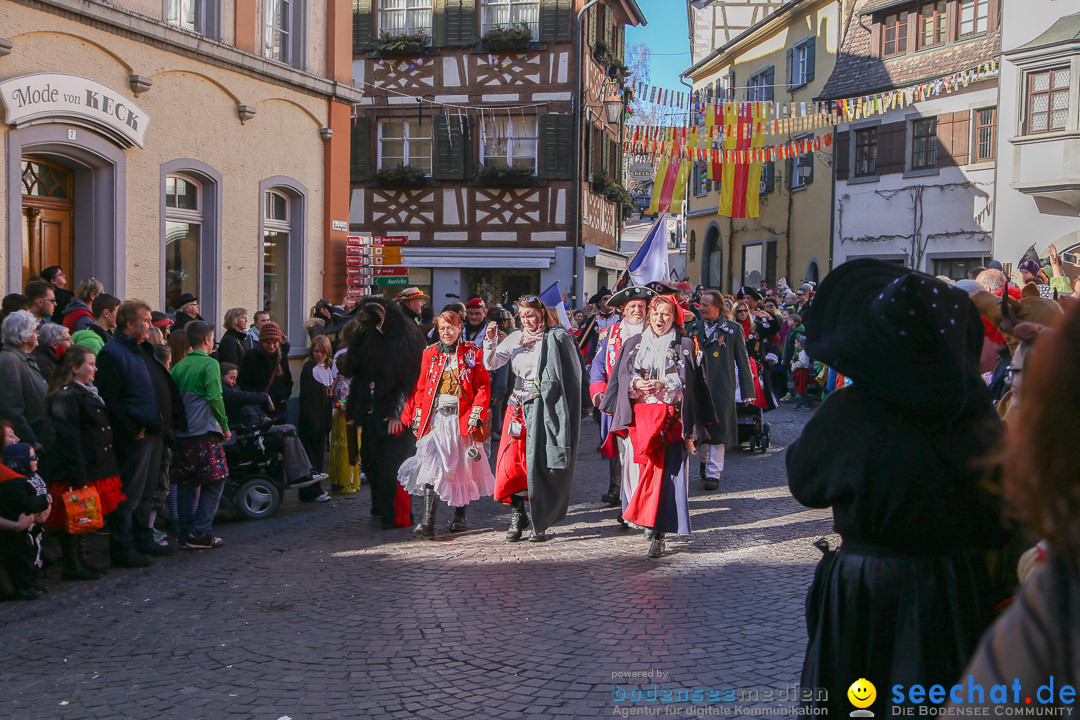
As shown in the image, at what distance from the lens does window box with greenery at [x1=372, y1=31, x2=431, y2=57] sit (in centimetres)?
2505

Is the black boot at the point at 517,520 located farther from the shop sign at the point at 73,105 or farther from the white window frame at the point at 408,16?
the white window frame at the point at 408,16

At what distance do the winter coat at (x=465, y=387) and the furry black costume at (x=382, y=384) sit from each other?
411mm

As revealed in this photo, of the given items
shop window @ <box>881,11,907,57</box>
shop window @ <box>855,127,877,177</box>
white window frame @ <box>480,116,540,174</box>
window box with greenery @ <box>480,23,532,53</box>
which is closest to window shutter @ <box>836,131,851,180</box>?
shop window @ <box>855,127,877,177</box>

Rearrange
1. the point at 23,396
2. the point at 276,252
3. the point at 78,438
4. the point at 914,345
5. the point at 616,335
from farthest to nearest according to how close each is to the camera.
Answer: the point at 276,252
the point at 616,335
the point at 23,396
the point at 78,438
the point at 914,345

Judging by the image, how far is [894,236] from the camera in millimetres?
28203

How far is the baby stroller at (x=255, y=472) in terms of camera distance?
8.56m

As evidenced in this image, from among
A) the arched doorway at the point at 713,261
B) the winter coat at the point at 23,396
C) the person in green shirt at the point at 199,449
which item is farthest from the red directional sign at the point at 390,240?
the arched doorway at the point at 713,261

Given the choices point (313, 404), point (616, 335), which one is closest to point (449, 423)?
point (616, 335)

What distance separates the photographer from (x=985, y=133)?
85.2 feet

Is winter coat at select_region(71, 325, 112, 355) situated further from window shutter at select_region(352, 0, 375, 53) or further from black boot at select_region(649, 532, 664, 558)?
window shutter at select_region(352, 0, 375, 53)

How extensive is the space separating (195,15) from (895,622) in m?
12.1

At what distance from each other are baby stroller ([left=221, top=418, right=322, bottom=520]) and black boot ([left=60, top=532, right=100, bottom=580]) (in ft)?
5.97

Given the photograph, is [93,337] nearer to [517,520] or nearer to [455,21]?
[517,520]

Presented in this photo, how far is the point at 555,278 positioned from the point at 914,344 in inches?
877
